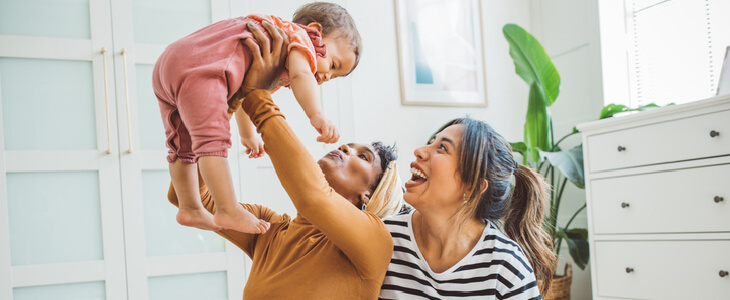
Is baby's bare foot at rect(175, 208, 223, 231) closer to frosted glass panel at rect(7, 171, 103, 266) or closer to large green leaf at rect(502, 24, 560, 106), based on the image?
frosted glass panel at rect(7, 171, 103, 266)

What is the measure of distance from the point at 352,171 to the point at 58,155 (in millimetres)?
1630

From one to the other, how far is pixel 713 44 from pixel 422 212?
2290 mm

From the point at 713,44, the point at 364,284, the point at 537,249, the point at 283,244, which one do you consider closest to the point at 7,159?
the point at 283,244

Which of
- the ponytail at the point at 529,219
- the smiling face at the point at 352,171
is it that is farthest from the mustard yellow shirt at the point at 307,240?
the ponytail at the point at 529,219

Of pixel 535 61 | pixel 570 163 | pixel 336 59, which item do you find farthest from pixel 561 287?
pixel 336 59

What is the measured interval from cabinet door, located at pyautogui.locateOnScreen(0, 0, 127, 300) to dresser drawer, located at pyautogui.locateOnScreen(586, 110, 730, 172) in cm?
219

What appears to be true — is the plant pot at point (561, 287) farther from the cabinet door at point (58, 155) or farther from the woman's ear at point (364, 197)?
the cabinet door at point (58, 155)

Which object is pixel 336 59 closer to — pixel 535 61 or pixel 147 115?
pixel 147 115

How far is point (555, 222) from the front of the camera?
3.43 meters

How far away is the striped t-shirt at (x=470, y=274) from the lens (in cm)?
132

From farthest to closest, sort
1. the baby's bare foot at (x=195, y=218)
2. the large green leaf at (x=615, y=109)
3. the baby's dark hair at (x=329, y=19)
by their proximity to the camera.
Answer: the large green leaf at (x=615, y=109), the baby's dark hair at (x=329, y=19), the baby's bare foot at (x=195, y=218)

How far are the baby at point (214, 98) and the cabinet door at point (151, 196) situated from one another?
5.14ft

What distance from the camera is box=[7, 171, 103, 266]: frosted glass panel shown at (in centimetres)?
252

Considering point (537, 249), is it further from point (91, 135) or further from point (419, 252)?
point (91, 135)
